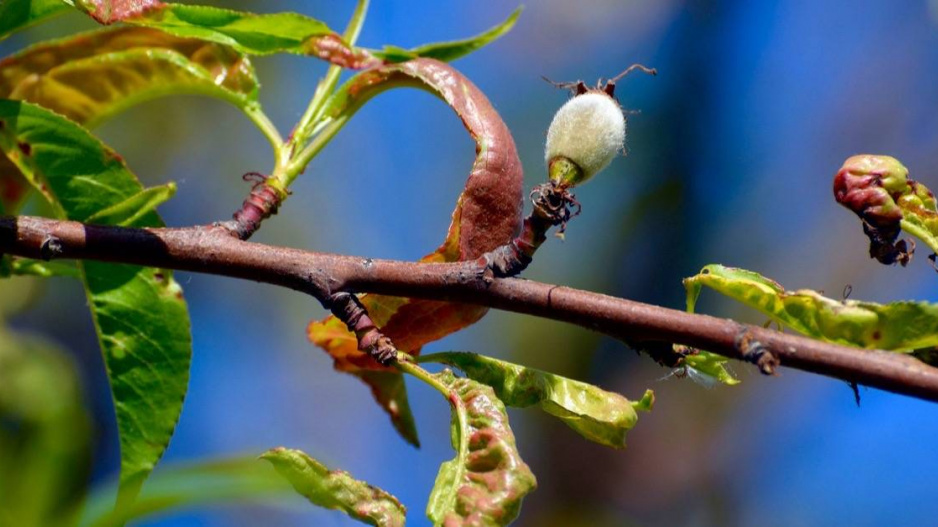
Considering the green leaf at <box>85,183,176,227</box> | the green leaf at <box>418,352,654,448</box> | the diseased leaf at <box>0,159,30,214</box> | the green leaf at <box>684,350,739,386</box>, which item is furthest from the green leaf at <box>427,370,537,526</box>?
the diseased leaf at <box>0,159,30,214</box>

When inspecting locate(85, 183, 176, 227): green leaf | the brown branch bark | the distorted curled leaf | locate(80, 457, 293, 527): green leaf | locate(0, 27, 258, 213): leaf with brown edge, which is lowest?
locate(80, 457, 293, 527): green leaf

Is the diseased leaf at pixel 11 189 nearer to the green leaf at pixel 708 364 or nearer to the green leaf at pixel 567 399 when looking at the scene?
the green leaf at pixel 567 399

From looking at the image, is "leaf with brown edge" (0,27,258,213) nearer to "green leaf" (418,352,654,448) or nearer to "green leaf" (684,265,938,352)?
"green leaf" (418,352,654,448)

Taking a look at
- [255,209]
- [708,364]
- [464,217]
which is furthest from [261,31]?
[708,364]

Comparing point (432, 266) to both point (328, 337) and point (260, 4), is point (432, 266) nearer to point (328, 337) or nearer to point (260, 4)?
point (328, 337)

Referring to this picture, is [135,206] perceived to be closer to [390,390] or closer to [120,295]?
[120,295]

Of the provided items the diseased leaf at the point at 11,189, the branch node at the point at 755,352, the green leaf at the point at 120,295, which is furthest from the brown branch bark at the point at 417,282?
the diseased leaf at the point at 11,189
